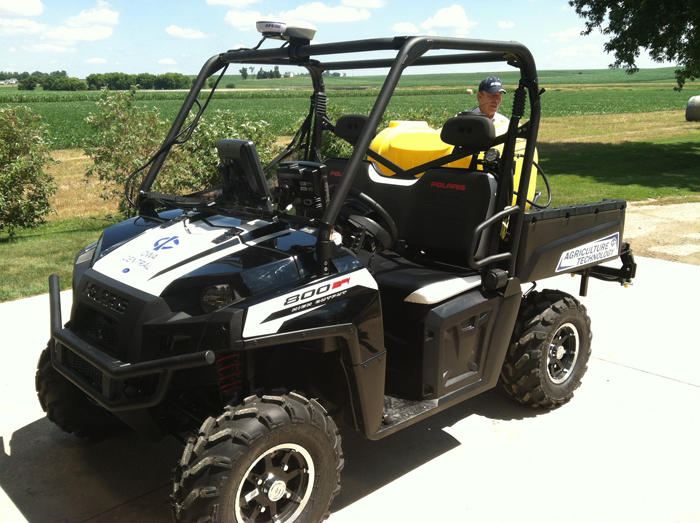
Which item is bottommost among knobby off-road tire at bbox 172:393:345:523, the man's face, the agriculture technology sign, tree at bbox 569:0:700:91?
knobby off-road tire at bbox 172:393:345:523

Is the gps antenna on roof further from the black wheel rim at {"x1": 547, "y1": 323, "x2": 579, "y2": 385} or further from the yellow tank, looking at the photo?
the yellow tank

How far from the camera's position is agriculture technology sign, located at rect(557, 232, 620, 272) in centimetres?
376

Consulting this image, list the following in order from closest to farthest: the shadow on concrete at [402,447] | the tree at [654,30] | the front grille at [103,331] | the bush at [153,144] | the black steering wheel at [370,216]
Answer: the front grille at [103,331]
the black steering wheel at [370,216]
the shadow on concrete at [402,447]
the bush at [153,144]
the tree at [654,30]

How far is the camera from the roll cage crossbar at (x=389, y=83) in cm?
257

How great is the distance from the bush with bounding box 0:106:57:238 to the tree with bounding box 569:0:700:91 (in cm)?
1321

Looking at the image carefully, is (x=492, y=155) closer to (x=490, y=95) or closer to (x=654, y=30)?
(x=490, y=95)

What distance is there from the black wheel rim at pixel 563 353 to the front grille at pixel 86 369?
2.42 meters

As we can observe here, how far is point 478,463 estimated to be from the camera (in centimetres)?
334

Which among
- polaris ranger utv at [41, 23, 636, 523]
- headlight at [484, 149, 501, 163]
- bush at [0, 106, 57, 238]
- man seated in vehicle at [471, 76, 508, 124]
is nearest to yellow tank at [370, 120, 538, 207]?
man seated in vehicle at [471, 76, 508, 124]

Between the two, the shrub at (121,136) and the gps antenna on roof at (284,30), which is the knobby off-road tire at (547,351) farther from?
the shrub at (121,136)

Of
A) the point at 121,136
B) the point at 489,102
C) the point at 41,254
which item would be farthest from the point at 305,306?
the point at 121,136

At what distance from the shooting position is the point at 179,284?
254 centimetres

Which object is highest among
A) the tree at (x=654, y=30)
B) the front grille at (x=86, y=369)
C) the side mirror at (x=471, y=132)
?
the tree at (x=654, y=30)

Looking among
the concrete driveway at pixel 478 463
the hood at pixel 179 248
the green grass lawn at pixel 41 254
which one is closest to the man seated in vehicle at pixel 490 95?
the concrete driveway at pixel 478 463
